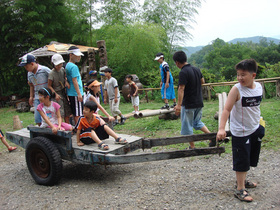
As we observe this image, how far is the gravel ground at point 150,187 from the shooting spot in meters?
2.95

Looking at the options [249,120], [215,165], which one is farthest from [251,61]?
[215,165]

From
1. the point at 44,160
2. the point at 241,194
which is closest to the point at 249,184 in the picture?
the point at 241,194

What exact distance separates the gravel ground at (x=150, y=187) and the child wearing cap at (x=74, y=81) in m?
1.05

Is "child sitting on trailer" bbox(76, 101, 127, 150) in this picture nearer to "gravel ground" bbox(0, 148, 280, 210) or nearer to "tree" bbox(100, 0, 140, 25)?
"gravel ground" bbox(0, 148, 280, 210)

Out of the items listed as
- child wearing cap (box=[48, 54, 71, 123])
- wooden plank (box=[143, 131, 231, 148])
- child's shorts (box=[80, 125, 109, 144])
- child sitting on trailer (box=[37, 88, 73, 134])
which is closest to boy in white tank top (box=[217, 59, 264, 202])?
wooden plank (box=[143, 131, 231, 148])

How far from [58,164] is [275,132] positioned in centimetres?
409

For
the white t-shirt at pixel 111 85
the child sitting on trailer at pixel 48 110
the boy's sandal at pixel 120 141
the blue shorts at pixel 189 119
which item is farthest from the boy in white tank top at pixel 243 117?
the white t-shirt at pixel 111 85

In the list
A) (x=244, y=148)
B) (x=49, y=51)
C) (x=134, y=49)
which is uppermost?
(x=134, y=49)

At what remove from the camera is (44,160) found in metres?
3.70

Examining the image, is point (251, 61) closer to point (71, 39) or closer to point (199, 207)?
point (199, 207)

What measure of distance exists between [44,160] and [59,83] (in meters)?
1.51

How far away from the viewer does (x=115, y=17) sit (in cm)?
1570

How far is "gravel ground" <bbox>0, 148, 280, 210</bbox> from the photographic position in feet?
9.68

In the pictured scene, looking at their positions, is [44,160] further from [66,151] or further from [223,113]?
[223,113]
